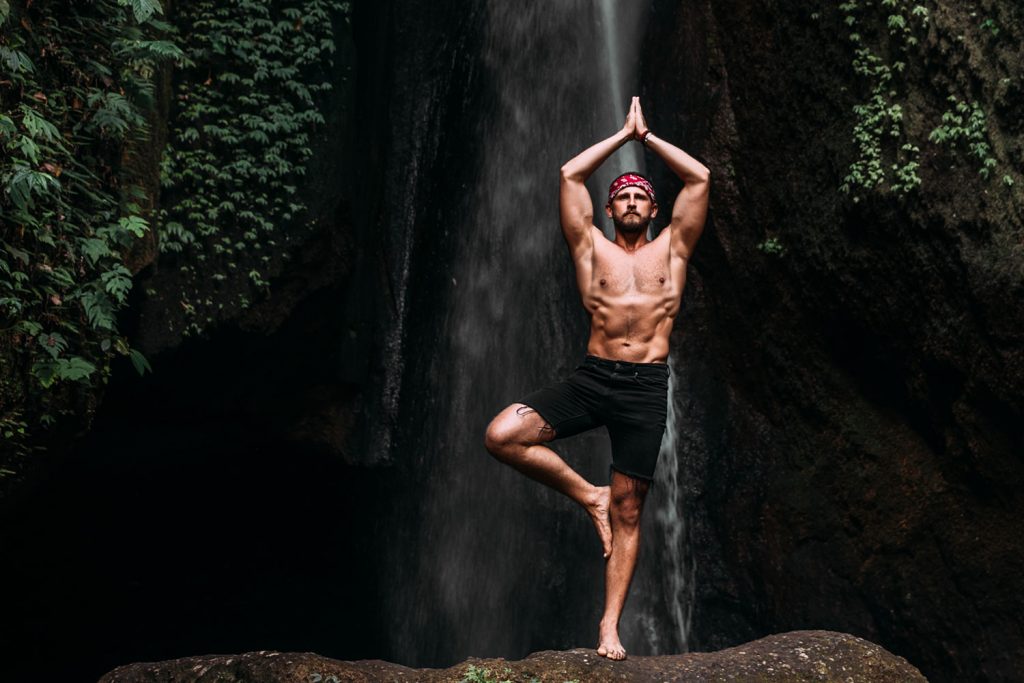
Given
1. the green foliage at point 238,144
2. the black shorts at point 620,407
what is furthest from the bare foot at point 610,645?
the green foliage at point 238,144

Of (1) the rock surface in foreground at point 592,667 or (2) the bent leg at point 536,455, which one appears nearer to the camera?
(1) the rock surface in foreground at point 592,667

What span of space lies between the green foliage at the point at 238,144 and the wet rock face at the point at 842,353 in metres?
3.47

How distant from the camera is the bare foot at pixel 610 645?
5305mm

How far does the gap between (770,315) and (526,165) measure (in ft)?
10.5

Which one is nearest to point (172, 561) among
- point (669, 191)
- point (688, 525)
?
point (688, 525)

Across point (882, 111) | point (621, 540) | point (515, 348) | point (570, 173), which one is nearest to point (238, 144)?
point (515, 348)

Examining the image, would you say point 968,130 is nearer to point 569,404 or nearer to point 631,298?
point 631,298

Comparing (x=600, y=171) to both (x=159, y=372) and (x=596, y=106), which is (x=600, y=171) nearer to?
(x=596, y=106)

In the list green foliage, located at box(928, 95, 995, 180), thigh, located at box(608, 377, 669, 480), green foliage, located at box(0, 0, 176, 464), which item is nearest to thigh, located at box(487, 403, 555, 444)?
thigh, located at box(608, 377, 669, 480)

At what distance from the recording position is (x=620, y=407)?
17.8 feet

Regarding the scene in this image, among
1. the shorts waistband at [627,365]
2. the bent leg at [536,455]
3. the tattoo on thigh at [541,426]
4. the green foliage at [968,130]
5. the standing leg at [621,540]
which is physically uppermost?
the green foliage at [968,130]

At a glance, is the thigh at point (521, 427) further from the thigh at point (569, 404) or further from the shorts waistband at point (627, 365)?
the shorts waistband at point (627, 365)

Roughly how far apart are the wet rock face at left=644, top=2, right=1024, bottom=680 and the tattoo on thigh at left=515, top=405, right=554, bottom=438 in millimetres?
3920

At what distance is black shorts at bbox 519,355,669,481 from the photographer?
5.41m
